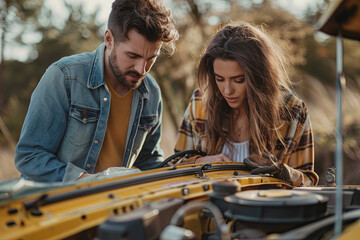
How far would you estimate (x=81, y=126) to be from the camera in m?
3.16

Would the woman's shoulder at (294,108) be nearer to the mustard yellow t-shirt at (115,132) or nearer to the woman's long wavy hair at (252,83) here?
the woman's long wavy hair at (252,83)

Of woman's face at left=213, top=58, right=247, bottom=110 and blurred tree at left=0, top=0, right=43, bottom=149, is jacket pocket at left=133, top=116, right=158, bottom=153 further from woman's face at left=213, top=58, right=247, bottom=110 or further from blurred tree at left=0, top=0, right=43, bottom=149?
blurred tree at left=0, top=0, right=43, bottom=149

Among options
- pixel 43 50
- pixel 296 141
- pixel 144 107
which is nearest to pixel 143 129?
pixel 144 107

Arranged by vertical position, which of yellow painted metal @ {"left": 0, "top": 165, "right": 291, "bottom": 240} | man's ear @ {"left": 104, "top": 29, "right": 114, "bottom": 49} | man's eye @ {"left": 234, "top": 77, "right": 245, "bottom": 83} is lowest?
yellow painted metal @ {"left": 0, "top": 165, "right": 291, "bottom": 240}

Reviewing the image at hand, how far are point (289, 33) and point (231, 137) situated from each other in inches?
259

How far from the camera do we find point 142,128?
3586 mm

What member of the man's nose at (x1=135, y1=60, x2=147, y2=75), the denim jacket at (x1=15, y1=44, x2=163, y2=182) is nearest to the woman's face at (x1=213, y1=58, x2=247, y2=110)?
the man's nose at (x1=135, y1=60, x2=147, y2=75)

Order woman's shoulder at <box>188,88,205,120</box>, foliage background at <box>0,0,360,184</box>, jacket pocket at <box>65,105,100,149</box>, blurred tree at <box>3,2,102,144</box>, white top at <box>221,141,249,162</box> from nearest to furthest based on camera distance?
jacket pocket at <box>65,105,100,149</box>, white top at <box>221,141,249,162</box>, woman's shoulder at <box>188,88,205,120</box>, foliage background at <box>0,0,360,184</box>, blurred tree at <box>3,2,102,144</box>

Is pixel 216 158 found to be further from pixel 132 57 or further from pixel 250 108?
pixel 132 57

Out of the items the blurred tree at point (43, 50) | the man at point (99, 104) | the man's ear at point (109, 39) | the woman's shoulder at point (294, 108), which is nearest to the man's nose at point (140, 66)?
the man at point (99, 104)

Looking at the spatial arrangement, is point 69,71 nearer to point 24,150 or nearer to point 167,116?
point 24,150

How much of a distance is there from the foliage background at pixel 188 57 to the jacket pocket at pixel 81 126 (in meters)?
4.02

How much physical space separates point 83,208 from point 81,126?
1496 mm

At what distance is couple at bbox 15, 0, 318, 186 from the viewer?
2.98 metres
